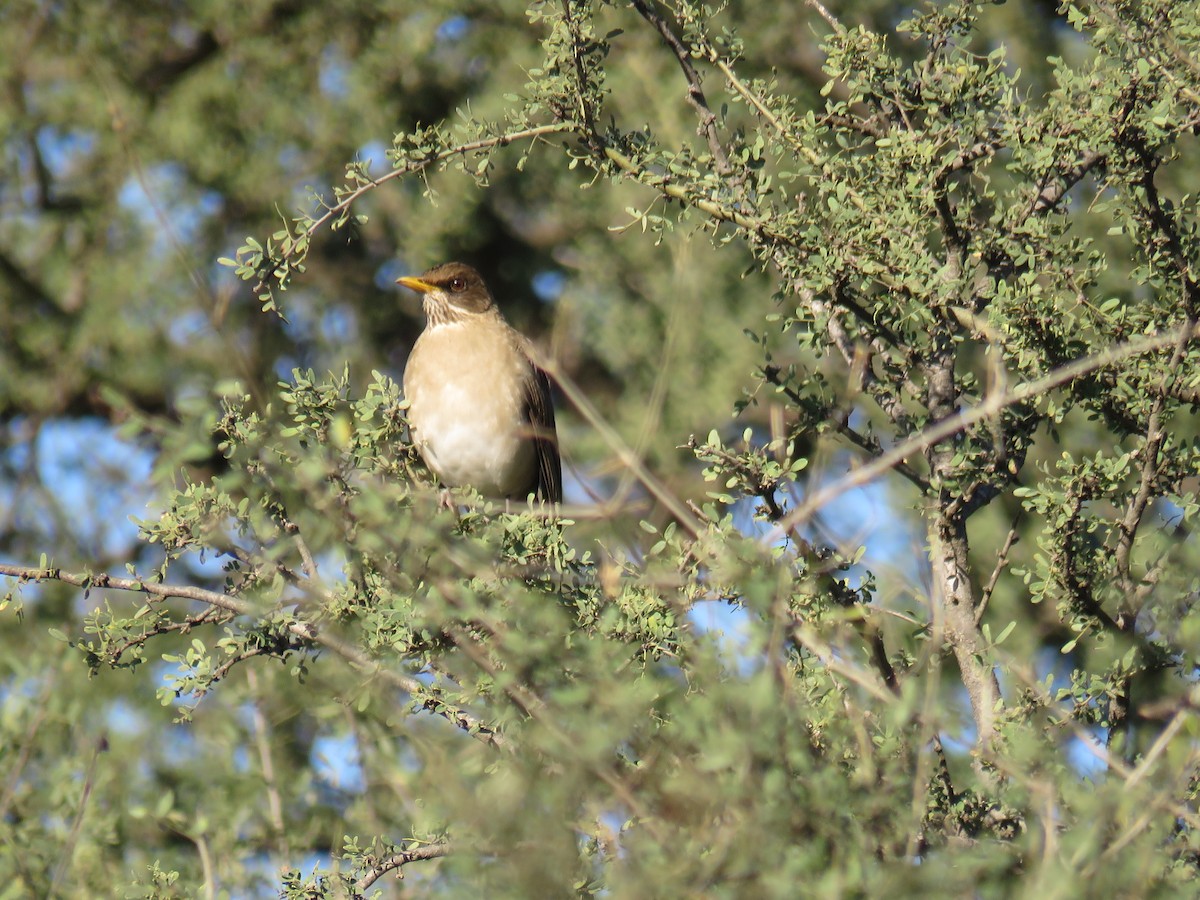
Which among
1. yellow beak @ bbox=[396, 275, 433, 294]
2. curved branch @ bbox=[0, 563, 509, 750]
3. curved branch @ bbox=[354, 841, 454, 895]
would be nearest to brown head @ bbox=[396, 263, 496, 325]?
yellow beak @ bbox=[396, 275, 433, 294]

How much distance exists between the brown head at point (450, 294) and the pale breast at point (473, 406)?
0.51ft

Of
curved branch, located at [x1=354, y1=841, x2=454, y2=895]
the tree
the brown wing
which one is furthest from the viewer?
the brown wing

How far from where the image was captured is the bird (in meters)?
6.87

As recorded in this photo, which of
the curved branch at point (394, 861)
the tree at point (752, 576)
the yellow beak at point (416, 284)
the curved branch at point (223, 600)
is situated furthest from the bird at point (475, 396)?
the curved branch at point (394, 861)

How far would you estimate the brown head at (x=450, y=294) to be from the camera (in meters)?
7.50

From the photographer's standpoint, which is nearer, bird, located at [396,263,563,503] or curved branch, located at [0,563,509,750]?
curved branch, located at [0,563,509,750]

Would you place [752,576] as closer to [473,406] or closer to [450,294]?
[473,406]

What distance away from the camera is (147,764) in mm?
7277

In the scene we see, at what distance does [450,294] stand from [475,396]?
789 millimetres

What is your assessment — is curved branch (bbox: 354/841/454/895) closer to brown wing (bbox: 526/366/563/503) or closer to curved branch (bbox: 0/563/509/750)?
curved branch (bbox: 0/563/509/750)

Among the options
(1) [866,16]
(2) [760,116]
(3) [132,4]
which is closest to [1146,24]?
(2) [760,116]

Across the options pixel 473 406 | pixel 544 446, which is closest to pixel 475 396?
pixel 473 406

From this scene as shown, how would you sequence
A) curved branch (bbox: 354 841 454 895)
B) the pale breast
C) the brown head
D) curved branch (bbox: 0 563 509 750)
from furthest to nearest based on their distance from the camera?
the brown head < the pale breast < curved branch (bbox: 354 841 454 895) < curved branch (bbox: 0 563 509 750)

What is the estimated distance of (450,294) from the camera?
297 inches
